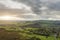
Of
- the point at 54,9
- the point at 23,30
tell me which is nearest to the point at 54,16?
the point at 54,9

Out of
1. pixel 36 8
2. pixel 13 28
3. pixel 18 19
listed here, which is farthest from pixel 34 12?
pixel 13 28

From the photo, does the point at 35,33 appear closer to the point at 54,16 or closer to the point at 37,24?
the point at 37,24

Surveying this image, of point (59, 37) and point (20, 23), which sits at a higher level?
point (20, 23)

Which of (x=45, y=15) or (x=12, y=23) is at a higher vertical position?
(x=45, y=15)

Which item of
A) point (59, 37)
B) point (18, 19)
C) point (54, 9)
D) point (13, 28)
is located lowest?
point (59, 37)

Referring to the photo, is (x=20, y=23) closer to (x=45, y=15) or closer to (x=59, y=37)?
(x=45, y=15)

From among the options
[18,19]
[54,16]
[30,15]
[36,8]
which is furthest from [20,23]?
[54,16]
